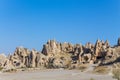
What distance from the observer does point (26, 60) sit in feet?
271

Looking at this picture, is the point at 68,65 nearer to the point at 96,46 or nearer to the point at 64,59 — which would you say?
the point at 64,59

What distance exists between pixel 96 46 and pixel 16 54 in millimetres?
20133

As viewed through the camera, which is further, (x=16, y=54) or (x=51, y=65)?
(x=16, y=54)

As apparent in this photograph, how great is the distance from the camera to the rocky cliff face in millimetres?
73562

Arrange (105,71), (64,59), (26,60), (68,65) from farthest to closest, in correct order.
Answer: (26,60)
(64,59)
(68,65)
(105,71)

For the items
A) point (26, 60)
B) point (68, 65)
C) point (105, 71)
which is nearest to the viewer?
point (105, 71)

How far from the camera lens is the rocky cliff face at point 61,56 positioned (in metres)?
73.6

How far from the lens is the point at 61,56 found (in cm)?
8056

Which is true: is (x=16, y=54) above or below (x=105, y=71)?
above

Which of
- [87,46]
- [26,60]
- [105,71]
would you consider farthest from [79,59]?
[105,71]

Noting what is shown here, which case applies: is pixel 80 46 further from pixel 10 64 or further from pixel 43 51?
pixel 10 64

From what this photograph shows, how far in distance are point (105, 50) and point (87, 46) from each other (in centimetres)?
994

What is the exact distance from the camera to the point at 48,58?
7925 centimetres

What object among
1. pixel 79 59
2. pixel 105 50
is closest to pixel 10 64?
pixel 79 59
